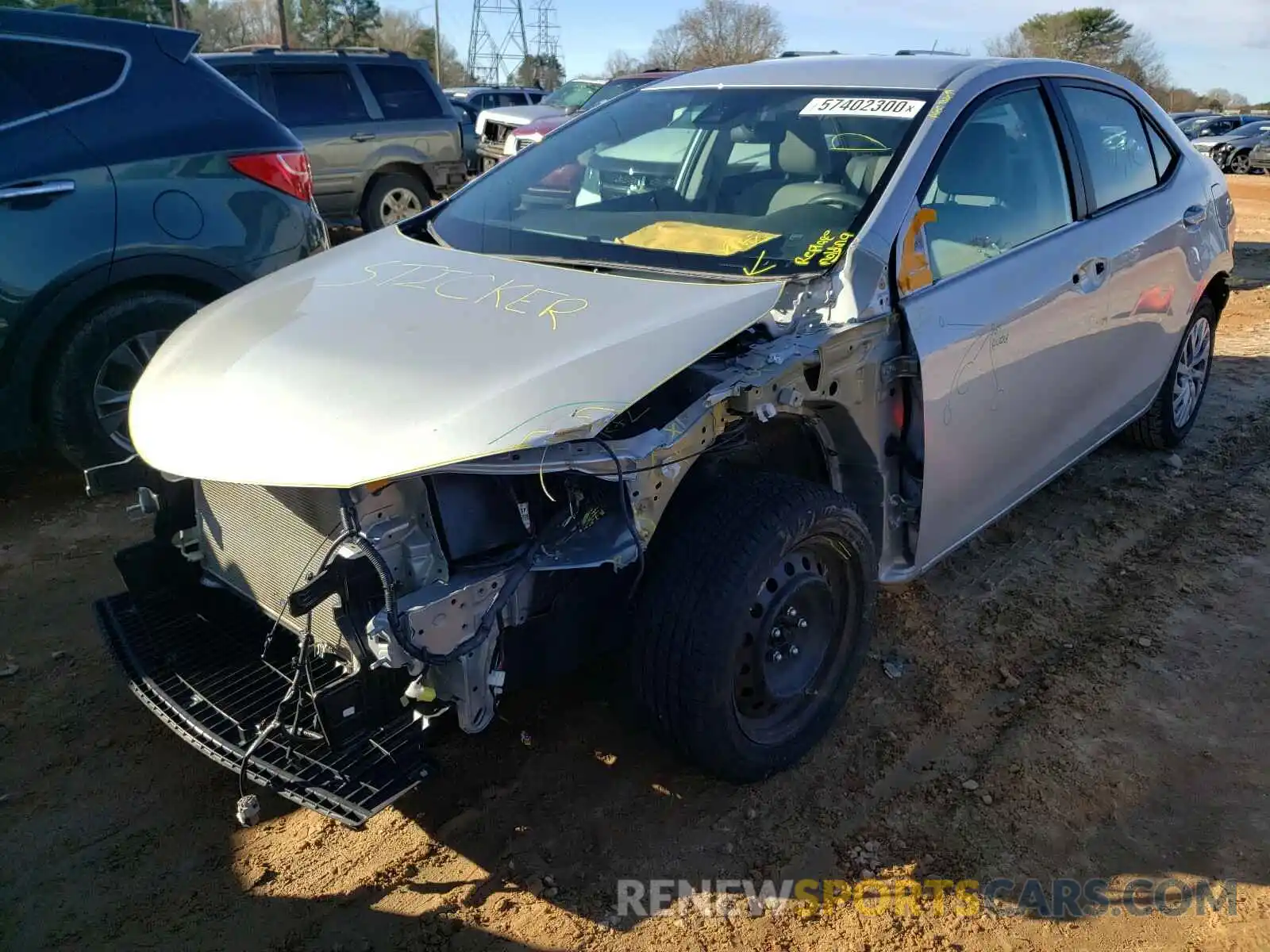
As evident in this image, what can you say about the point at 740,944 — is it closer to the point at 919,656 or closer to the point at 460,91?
the point at 919,656

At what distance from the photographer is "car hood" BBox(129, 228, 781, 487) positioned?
6.96ft

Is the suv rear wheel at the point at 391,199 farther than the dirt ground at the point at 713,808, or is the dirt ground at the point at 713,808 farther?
the suv rear wheel at the point at 391,199

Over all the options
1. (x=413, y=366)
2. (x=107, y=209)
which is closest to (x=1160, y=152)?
(x=413, y=366)

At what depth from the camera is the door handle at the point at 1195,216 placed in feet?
14.3

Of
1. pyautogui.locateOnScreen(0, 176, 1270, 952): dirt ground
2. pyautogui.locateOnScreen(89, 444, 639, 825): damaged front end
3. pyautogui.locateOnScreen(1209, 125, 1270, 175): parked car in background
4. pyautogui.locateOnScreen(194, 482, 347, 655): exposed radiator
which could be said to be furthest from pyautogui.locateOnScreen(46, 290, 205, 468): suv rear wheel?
pyautogui.locateOnScreen(1209, 125, 1270, 175): parked car in background

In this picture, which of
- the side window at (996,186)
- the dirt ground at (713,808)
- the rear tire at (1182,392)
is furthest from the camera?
the rear tire at (1182,392)

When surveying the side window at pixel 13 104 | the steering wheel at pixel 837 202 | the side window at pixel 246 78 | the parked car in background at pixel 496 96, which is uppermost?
the parked car in background at pixel 496 96

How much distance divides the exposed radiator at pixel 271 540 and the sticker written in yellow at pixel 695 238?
1317mm

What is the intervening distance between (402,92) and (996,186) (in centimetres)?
906

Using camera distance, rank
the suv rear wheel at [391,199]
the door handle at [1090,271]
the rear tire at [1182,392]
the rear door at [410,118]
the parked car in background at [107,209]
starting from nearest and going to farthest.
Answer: the door handle at [1090,271] → the parked car in background at [107,209] → the rear tire at [1182,392] → the rear door at [410,118] → the suv rear wheel at [391,199]

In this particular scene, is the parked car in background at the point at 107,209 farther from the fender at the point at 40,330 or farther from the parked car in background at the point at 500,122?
the parked car in background at the point at 500,122

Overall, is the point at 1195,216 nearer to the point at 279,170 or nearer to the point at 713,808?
the point at 713,808

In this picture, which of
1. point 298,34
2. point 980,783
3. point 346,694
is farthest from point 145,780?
point 298,34

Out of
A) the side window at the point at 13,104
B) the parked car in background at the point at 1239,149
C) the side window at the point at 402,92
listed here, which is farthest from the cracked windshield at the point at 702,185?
the parked car in background at the point at 1239,149
